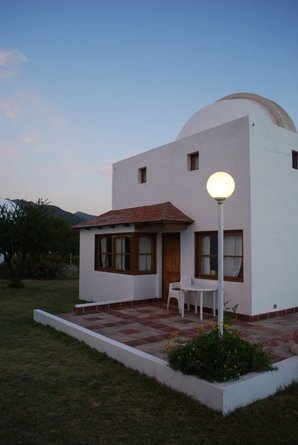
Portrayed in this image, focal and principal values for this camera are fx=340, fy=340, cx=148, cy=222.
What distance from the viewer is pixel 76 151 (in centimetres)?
1338

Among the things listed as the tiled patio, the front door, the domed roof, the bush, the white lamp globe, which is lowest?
the tiled patio

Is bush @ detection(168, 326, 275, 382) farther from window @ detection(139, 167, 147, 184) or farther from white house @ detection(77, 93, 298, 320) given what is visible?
window @ detection(139, 167, 147, 184)

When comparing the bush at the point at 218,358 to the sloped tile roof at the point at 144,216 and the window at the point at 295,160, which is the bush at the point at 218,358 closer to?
the sloped tile roof at the point at 144,216

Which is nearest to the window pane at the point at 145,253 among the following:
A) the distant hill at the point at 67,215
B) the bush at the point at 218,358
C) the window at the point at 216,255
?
the window at the point at 216,255

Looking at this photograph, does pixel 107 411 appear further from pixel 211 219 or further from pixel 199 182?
pixel 199 182

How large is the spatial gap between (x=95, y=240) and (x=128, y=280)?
2.55 meters

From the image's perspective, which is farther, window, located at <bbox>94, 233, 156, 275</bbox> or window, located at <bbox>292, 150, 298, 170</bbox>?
window, located at <bbox>94, 233, 156, 275</bbox>

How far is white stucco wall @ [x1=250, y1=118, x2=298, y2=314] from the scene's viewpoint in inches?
329

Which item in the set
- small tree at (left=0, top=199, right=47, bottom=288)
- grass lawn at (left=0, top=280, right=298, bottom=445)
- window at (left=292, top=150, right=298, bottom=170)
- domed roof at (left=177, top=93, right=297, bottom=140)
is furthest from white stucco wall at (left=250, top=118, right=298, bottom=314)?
small tree at (left=0, top=199, right=47, bottom=288)

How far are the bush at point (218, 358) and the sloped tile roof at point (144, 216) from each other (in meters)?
5.07

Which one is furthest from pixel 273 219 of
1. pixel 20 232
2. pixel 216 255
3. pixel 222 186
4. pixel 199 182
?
pixel 20 232

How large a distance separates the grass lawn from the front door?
4988mm

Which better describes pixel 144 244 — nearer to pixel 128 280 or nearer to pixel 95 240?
pixel 128 280

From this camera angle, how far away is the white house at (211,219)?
8.41m
